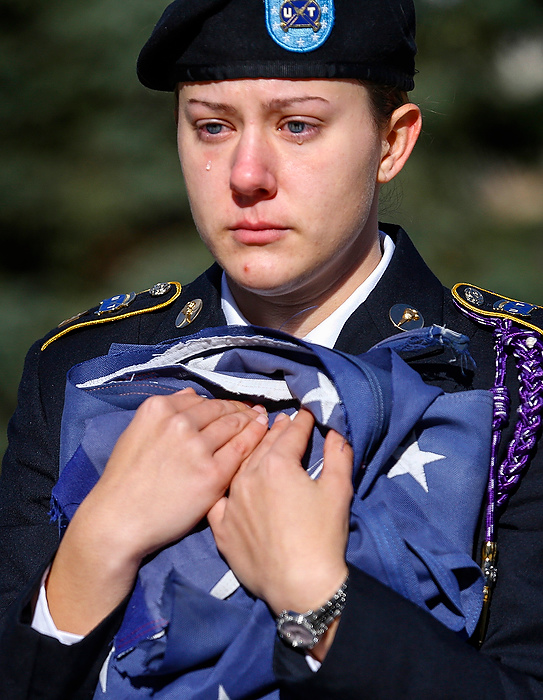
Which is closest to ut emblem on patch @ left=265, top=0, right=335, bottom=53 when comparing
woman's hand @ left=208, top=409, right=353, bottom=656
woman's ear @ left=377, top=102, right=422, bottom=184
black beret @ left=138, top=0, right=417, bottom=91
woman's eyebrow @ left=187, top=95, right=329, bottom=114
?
black beret @ left=138, top=0, right=417, bottom=91

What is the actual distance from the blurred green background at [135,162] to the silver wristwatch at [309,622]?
378cm

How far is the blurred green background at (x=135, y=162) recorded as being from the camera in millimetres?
5066

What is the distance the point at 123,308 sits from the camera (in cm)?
222

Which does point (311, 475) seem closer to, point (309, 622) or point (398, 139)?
point (309, 622)

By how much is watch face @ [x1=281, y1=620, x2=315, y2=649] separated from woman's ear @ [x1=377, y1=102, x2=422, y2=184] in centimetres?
99

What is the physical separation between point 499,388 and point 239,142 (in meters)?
0.67

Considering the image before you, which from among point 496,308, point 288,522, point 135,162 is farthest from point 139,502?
point 135,162

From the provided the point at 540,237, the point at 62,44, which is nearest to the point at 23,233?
the point at 62,44

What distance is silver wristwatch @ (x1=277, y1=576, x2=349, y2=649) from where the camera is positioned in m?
1.37

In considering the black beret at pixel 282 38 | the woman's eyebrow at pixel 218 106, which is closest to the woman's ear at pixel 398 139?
the black beret at pixel 282 38

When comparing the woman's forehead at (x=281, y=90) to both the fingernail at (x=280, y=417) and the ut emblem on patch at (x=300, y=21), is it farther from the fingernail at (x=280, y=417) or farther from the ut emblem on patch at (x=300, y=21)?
the fingernail at (x=280, y=417)

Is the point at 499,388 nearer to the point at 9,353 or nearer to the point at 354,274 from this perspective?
the point at 354,274

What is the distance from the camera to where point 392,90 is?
1887mm

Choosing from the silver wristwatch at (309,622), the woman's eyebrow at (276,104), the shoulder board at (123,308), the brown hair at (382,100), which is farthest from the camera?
the shoulder board at (123,308)
